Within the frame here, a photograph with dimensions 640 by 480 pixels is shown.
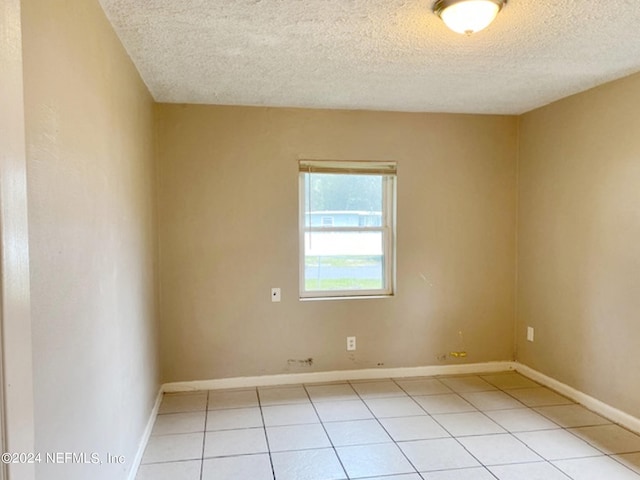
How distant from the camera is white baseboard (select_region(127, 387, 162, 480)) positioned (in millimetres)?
2296

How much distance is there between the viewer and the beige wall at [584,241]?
283cm

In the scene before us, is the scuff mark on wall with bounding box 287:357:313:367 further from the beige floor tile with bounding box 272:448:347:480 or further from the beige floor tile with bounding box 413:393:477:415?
the beige floor tile with bounding box 272:448:347:480

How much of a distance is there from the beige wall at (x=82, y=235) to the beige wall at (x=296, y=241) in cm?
87

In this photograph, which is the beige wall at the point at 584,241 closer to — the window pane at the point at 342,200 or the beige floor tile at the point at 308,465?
the window pane at the point at 342,200

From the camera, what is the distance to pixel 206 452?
2562 millimetres

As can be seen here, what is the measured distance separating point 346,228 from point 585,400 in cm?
220

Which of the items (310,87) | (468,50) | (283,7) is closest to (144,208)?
(310,87)

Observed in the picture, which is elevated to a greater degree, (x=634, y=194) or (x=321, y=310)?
(x=634, y=194)

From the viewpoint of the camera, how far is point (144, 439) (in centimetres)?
262

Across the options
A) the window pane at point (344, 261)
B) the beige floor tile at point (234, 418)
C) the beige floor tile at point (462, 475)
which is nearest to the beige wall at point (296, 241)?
the window pane at point (344, 261)

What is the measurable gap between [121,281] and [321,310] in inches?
73.2

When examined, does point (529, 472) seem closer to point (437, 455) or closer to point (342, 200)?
point (437, 455)

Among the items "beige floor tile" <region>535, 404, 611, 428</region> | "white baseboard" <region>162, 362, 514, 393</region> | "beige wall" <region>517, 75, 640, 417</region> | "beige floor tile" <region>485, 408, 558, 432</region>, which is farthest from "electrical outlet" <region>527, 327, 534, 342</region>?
"beige floor tile" <region>485, 408, 558, 432</region>

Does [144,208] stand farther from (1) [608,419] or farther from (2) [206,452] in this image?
(1) [608,419]
